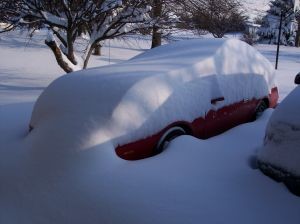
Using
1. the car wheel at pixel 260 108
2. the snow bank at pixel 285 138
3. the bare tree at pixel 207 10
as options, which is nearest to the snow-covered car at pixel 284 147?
the snow bank at pixel 285 138

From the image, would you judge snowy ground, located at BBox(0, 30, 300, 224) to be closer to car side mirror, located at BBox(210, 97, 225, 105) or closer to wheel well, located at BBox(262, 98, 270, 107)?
car side mirror, located at BBox(210, 97, 225, 105)

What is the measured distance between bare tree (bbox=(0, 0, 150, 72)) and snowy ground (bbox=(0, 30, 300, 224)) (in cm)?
545

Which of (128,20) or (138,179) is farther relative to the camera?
(128,20)

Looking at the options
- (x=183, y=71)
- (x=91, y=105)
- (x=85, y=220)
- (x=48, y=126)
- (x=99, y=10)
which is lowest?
(x=85, y=220)

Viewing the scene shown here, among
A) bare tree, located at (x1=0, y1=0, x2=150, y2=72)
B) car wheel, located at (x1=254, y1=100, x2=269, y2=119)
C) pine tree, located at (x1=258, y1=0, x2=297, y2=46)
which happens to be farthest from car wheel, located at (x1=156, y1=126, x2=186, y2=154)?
pine tree, located at (x1=258, y1=0, x2=297, y2=46)

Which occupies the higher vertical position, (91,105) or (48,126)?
(91,105)

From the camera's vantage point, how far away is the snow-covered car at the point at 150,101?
10.5 ft

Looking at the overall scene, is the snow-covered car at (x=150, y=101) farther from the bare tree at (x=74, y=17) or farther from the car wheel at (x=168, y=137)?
the bare tree at (x=74, y=17)

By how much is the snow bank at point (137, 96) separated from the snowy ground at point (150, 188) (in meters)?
0.23

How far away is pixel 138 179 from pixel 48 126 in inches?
41.4

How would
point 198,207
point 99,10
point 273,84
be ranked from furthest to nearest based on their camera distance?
1. point 99,10
2. point 273,84
3. point 198,207

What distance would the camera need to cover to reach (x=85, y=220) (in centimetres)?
269

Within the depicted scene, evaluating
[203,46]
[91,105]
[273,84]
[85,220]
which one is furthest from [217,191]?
[273,84]

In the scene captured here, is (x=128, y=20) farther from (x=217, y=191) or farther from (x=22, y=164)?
(x=217, y=191)
